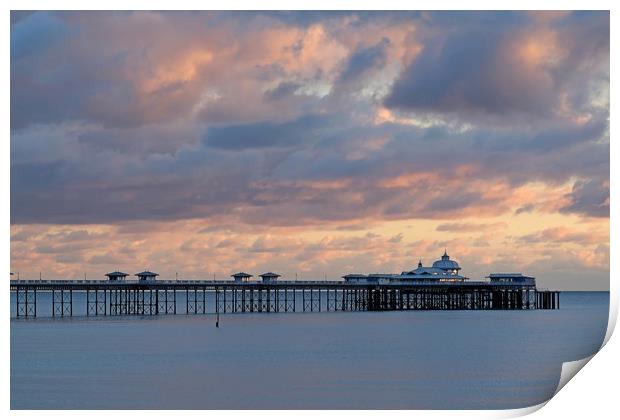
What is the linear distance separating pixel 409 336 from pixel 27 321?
35.8 meters

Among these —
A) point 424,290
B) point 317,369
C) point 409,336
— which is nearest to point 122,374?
point 317,369

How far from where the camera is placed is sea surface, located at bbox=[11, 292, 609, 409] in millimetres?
45875

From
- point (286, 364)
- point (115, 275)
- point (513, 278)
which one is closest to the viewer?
point (286, 364)

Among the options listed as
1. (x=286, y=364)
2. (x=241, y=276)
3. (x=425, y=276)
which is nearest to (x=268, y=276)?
(x=241, y=276)

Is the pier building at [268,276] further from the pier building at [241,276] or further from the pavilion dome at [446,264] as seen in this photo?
the pavilion dome at [446,264]

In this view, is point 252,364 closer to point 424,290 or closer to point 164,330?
point 164,330

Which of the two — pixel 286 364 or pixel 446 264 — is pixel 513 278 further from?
pixel 286 364

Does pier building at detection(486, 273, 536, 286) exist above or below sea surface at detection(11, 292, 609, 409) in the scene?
above

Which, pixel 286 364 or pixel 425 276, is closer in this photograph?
pixel 286 364

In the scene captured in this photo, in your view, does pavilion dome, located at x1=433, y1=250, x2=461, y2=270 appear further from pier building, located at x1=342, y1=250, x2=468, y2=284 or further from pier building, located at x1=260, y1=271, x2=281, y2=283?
pier building, located at x1=260, y1=271, x2=281, y2=283

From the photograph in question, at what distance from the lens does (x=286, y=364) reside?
58.7 meters

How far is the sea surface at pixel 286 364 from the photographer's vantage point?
45875 millimetres

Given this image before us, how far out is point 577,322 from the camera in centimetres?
10875

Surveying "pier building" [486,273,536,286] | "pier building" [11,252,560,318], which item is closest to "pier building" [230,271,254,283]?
"pier building" [11,252,560,318]
